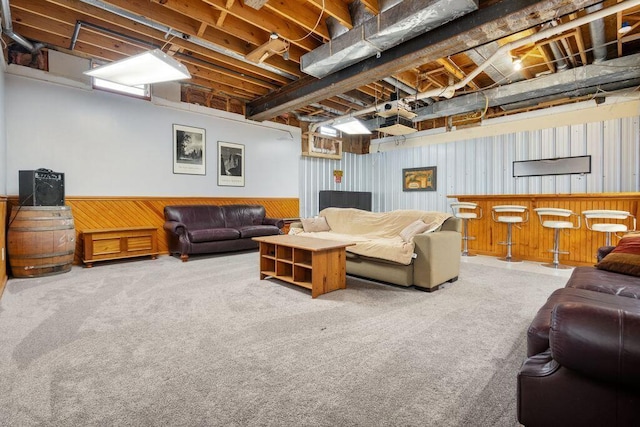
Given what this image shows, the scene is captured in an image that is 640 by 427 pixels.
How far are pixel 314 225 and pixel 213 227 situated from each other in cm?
234

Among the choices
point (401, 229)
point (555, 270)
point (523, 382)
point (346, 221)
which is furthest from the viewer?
point (346, 221)

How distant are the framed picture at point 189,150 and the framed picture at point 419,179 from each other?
5.41 m

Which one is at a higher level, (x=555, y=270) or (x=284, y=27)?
(x=284, y=27)

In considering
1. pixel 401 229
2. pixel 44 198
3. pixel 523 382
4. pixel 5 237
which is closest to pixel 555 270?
pixel 401 229

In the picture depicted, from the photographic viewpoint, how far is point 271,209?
7.77m

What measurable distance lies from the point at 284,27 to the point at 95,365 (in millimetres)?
4172

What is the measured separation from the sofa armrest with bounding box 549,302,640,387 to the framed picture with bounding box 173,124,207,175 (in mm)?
6502

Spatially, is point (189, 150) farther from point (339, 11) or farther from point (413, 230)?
point (413, 230)

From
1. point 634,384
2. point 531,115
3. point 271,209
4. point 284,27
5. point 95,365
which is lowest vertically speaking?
point 95,365

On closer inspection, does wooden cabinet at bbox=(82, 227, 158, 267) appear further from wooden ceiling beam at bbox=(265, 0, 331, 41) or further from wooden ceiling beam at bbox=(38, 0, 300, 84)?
wooden ceiling beam at bbox=(265, 0, 331, 41)

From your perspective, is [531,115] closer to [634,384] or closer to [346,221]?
[346,221]

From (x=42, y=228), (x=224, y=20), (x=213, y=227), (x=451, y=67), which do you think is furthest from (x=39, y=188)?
(x=451, y=67)

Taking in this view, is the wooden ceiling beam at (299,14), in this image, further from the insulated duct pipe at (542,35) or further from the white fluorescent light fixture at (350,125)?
the white fluorescent light fixture at (350,125)

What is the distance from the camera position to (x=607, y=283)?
2107mm
